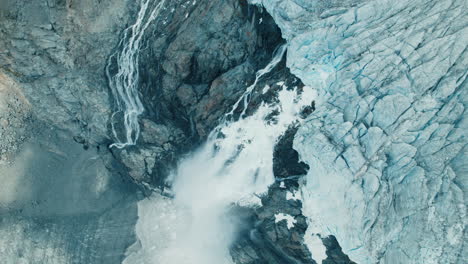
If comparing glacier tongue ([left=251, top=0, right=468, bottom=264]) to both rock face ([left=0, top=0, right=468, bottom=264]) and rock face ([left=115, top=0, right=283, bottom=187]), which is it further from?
rock face ([left=115, top=0, right=283, bottom=187])

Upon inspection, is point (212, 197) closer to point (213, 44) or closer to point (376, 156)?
point (213, 44)

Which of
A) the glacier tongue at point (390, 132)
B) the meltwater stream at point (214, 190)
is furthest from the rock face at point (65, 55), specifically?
the glacier tongue at point (390, 132)

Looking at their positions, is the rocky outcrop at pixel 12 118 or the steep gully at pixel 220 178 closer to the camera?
the steep gully at pixel 220 178

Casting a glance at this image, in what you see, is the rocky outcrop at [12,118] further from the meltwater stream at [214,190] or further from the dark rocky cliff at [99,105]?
the meltwater stream at [214,190]

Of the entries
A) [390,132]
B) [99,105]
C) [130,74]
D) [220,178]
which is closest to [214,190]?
[220,178]

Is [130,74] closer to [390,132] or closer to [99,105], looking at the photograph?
[99,105]
